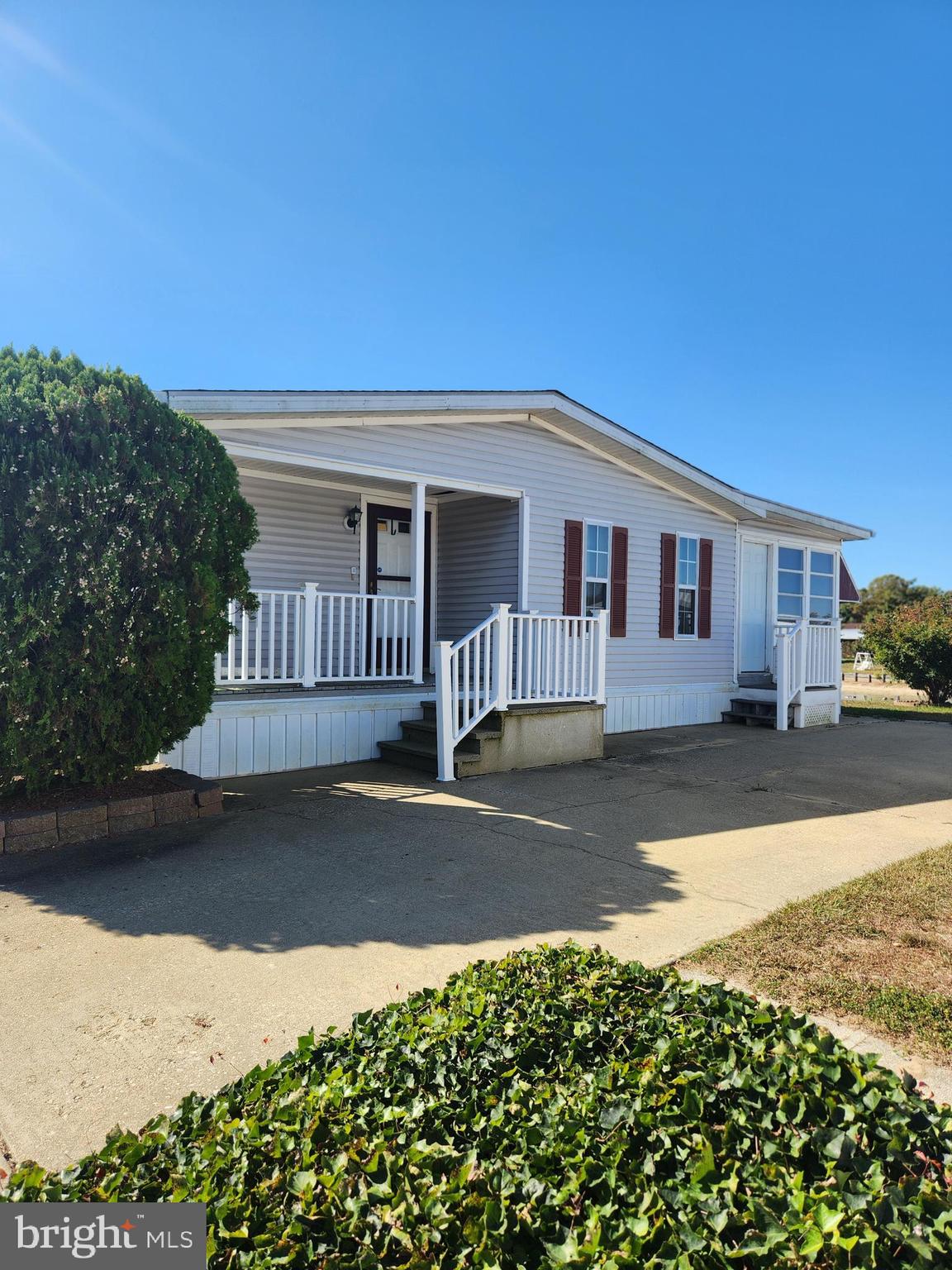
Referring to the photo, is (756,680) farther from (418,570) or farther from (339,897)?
(339,897)

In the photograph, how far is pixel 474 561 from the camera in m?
10.3

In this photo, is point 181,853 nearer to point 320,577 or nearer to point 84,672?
point 84,672

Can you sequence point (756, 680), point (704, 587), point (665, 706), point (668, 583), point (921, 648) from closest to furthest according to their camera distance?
point (668, 583)
point (665, 706)
point (704, 587)
point (756, 680)
point (921, 648)

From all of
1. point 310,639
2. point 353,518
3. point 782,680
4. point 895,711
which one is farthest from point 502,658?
point 895,711

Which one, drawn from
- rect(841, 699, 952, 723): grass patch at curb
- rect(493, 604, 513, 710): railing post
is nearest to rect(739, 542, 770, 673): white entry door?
rect(841, 699, 952, 723): grass patch at curb

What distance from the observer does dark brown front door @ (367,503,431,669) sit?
10.2m

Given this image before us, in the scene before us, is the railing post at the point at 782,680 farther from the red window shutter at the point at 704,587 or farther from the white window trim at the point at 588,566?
the white window trim at the point at 588,566

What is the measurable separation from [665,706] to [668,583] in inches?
76.0

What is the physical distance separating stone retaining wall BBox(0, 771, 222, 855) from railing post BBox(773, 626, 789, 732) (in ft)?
29.1

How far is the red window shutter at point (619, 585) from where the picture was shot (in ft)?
34.8

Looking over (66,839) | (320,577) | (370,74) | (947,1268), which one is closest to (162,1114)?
(947,1268)

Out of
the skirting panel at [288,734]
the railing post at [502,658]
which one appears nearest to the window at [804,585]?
the railing post at [502,658]

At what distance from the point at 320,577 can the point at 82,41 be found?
21.8ft

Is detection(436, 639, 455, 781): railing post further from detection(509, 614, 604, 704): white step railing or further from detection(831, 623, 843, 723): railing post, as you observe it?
detection(831, 623, 843, 723): railing post
